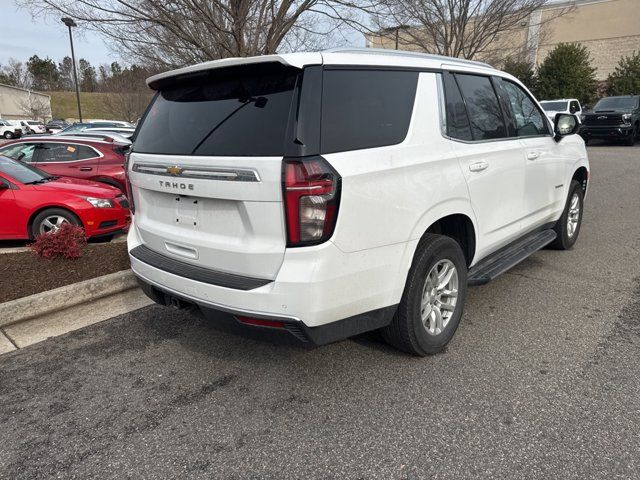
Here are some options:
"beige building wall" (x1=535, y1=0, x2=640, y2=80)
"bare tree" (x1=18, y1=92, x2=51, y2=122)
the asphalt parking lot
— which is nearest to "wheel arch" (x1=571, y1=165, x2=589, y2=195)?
the asphalt parking lot

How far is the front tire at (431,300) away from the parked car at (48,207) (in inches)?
184

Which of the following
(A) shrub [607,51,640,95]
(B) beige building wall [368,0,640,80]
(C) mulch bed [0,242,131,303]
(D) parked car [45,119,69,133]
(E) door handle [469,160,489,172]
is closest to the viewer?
(E) door handle [469,160,489,172]

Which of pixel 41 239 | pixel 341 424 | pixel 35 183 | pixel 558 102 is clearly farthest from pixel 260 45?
pixel 558 102

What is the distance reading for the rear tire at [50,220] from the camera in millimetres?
6141

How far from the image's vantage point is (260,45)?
9219mm

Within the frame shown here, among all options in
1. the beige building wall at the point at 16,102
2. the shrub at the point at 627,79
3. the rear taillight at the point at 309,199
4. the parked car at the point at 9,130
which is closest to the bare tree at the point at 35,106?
the beige building wall at the point at 16,102

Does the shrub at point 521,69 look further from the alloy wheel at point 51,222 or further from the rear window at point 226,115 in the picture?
the rear window at point 226,115

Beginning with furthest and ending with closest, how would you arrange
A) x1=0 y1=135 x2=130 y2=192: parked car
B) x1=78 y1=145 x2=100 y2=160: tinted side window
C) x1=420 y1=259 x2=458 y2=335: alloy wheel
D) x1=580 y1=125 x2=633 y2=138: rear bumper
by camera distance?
x1=580 y1=125 x2=633 y2=138: rear bumper, x1=78 y1=145 x2=100 y2=160: tinted side window, x1=0 y1=135 x2=130 y2=192: parked car, x1=420 y1=259 x2=458 y2=335: alloy wheel

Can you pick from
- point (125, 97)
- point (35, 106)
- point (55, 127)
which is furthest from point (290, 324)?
point (35, 106)

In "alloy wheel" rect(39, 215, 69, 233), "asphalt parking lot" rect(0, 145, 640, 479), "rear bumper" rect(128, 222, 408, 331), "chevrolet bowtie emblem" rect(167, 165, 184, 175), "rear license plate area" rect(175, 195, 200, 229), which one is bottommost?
"asphalt parking lot" rect(0, 145, 640, 479)

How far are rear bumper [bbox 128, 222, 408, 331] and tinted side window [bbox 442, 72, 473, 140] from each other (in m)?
1.03

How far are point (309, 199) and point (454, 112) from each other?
4.98 feet

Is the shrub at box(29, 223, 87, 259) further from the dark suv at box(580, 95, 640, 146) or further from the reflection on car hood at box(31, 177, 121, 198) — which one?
the dark suv at box(580, 95, 640, 146)

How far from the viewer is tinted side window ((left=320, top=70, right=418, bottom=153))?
2.49 metres
